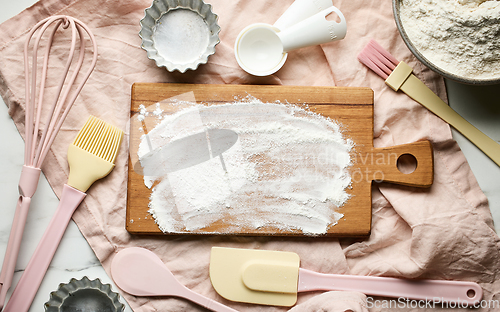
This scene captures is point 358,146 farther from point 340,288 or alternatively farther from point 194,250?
point 194,250

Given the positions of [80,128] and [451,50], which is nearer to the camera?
[451,50]

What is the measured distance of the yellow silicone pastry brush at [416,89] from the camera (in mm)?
931

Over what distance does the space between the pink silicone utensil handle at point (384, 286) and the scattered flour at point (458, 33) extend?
56cm

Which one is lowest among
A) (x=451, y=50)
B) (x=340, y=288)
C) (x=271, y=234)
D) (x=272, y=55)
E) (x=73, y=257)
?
(x=340, y=288)

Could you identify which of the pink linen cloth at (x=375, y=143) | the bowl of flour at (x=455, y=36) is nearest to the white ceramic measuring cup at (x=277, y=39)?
the pink linen cloth at (x=375, y=143)

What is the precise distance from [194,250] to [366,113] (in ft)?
2.02

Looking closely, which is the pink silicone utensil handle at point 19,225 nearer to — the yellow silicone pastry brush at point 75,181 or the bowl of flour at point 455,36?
the yellow silicone pastry brush at point 75,181

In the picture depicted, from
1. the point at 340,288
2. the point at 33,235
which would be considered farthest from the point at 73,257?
the point at 340,288

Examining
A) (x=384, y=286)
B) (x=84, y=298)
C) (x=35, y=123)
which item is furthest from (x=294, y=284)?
(x=35, y=123)

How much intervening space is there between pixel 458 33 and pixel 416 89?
6.9 inches

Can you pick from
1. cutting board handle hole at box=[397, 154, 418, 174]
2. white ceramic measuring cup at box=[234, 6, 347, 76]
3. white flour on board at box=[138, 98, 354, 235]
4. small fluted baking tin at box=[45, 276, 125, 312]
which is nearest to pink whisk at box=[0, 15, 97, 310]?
small fluted baking tin at box=[45, 276, 125, 312]

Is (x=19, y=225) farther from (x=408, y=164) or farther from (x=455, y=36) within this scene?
(x=455, y=36)

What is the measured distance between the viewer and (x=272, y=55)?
93 cm

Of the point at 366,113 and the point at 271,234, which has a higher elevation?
the point at 366,113
